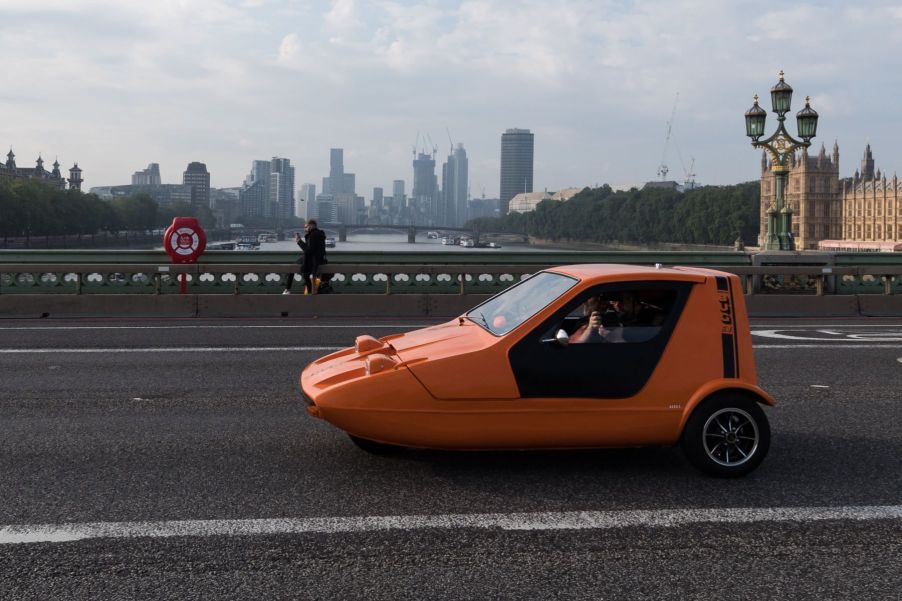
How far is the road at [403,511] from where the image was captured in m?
4.60

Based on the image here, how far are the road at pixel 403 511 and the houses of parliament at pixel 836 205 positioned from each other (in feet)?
495

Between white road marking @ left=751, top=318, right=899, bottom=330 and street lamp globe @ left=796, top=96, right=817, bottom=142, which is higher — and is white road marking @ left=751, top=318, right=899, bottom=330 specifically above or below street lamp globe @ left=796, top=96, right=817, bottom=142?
below

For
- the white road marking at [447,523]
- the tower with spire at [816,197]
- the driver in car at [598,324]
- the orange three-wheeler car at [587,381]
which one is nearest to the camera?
the white road marking at [447,523]

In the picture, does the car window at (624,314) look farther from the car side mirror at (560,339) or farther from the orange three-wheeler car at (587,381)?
the car side mirror at (560,339)

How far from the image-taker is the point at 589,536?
5262 mm

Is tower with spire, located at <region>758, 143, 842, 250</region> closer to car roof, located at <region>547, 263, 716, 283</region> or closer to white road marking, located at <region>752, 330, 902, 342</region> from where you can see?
white road marking, located at <region>752, 330, 902, 342</region>

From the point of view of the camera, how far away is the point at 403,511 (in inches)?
224

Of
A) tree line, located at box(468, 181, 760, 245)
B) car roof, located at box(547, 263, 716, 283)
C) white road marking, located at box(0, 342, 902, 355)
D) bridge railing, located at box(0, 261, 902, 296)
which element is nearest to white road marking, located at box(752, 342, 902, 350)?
white road marking, located at box(0, 342, 902, 355)

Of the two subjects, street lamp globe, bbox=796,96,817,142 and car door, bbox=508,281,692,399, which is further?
street lamp globe, bbox=796,96,817,142

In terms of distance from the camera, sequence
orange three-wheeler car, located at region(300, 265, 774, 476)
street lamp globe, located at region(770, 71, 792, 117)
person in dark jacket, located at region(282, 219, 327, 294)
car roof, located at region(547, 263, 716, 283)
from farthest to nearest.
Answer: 1. street lamp globe, located at region(770, 71, 792, 117)
2. person in dark jacket, located at region(282, 219, 327, 294)
3. car roof, located at region(547, 263, 716, 283)
4. orange three-wheeler car, located at region(300, 265, 774, 476)

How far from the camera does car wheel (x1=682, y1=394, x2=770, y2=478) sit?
6422mm

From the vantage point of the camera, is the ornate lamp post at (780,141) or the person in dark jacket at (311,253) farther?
the ornate lamp post at (780,141)

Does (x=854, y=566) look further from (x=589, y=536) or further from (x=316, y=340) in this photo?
(x=316, y=340)

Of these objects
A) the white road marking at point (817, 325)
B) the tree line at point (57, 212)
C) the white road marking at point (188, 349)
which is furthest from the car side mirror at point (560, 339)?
the tree line at point (57, 212)
